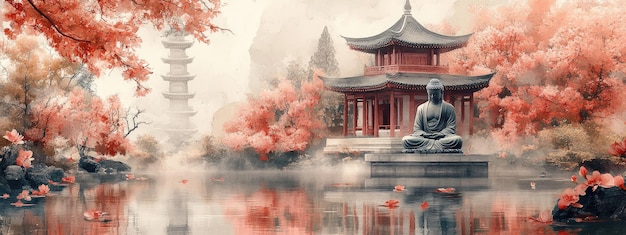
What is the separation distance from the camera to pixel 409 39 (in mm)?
38344

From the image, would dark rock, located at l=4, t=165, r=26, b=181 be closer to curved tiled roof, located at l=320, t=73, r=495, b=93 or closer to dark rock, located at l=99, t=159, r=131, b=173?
dark rock, located at l=99, t=159, r=131, b=173

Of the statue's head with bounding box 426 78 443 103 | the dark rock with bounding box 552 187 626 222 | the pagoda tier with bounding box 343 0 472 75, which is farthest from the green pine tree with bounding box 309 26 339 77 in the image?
the dark rock with bounding box 552 187 626 222

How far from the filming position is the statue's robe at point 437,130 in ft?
83.3

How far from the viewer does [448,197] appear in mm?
15453

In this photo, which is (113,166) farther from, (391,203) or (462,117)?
(391,203)

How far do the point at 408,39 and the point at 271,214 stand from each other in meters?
27.2

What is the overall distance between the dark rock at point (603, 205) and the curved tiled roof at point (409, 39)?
2669cm

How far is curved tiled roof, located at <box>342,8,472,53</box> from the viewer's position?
37906 millimetres

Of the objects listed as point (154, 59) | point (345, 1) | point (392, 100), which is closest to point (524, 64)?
point (392, 100)

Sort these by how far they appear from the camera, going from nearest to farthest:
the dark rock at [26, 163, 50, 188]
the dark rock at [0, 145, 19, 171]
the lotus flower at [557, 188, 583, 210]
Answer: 1. the lotus flower at [557, 188, 583, 210]
2. the dark rock at [0, 145, 19, 171]
3. the dark rock at [26, 163, 50, 188]

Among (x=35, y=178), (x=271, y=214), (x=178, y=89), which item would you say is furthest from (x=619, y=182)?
(x=178, y=89)

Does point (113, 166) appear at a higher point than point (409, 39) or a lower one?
lower

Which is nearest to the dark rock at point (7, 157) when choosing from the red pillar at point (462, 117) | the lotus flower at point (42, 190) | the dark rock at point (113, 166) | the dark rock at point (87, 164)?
the lotus flower at point (42, 190)

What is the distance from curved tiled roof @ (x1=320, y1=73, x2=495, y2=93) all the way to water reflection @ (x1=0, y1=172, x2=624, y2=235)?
18820 mm
